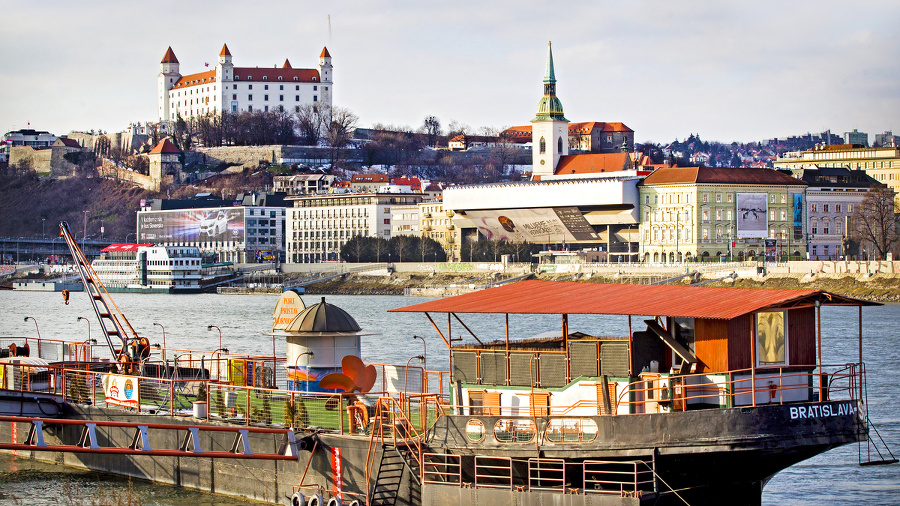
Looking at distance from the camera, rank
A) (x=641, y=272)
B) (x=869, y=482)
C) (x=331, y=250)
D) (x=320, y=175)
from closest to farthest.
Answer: (x=869, y=482) < (x=641, y=272) < (x=331, y=250) < (x=320, y=175)

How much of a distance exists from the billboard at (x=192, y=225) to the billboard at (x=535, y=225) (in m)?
41.7

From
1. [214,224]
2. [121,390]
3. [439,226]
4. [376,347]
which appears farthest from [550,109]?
[121,390]

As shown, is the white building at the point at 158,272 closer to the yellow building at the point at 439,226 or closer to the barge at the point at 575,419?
the yellow building at the point at 439,226

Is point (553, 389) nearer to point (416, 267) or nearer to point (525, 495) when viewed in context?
point (525, 495)

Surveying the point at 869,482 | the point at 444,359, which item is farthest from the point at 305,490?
the point at 444,359

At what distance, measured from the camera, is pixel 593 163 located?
6452 inches

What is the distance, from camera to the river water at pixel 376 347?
22266 millimetres

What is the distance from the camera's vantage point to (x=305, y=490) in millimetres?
18672

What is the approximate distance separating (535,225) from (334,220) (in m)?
35.4

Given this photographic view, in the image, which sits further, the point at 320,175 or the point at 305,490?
the point at 320,175

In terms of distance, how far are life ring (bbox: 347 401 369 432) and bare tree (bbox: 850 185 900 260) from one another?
341 ft

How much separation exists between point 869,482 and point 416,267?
11674 centimetres

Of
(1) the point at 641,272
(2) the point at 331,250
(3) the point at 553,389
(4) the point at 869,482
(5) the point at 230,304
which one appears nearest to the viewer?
(3) the point at 553,389

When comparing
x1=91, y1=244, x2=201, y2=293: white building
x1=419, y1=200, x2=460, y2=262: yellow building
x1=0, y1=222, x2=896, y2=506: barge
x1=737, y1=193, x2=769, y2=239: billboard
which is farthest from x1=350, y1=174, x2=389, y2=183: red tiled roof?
x1=0, y1=222, x2=896, y2=506: barge
